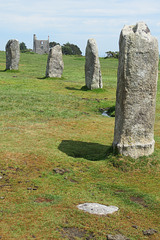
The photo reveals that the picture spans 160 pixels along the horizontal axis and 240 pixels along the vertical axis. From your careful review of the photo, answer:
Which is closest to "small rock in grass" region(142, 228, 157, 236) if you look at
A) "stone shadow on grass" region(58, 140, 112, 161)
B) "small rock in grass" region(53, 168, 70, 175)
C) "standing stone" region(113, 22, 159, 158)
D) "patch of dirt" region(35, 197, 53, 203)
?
"patch of dirt" region(35, 197, 53, 203)

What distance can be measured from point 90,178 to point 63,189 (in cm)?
117

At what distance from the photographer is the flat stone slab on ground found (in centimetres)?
707

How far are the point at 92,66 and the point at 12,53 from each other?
10773mm

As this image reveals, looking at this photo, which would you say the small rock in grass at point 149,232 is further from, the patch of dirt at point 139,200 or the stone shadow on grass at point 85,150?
the stone shadow on grass at point 85,150

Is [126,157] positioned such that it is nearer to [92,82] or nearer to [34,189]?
[34,189]

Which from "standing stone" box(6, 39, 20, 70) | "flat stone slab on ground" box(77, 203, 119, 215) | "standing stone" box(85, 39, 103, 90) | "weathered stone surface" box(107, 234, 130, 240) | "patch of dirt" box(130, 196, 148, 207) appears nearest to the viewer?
"weathered stone surface" box(107, 234, 130, 240)

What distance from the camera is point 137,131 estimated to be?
398 inches

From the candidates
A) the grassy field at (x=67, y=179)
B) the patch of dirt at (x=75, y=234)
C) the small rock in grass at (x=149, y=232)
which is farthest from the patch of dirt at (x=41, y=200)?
the small rock in grass at (x=149, y=232)

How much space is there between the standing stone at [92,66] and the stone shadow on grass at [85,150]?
13.7 m

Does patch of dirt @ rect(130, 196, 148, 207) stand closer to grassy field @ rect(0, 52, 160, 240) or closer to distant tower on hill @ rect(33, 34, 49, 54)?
grassy field @ rect(0, 52, 160, 240)

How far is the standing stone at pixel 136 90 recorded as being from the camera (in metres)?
9.77

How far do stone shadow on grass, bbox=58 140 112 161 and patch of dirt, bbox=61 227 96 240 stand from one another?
4.31m

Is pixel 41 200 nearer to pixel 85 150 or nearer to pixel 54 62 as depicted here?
pixel 85 150

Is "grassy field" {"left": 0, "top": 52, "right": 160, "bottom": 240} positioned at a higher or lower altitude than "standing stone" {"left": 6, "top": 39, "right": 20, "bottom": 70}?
lower
